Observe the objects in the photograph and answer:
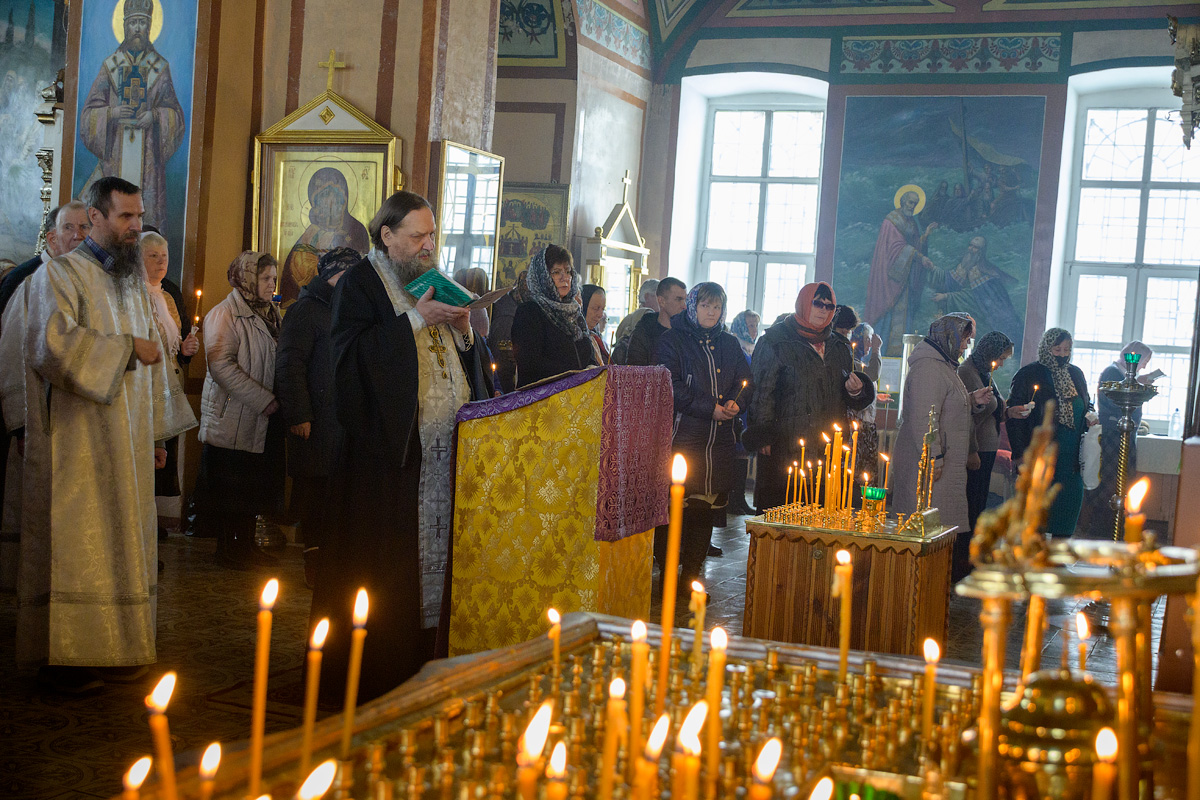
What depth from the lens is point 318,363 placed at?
19.8ft

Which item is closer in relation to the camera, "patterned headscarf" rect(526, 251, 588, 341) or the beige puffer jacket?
"patterned headscarf" rect(526, 251, 588, 341)

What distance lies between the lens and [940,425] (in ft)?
19.7

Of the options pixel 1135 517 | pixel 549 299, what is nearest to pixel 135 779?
pixel 1135 517

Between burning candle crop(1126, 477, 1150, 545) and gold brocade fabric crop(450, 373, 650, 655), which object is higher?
burning candle crop(1126, 477, 1150, 545)

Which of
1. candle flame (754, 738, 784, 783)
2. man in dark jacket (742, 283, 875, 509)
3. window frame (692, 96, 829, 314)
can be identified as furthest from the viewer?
window frame (692, 96, 829, 314)

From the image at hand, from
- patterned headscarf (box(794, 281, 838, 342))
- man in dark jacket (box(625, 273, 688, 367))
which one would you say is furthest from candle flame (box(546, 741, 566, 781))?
man in dark jacket (box(625, 273, 688, 367))

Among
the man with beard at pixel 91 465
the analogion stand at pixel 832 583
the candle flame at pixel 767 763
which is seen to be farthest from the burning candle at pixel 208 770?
the analogion stand at pixel 832 583

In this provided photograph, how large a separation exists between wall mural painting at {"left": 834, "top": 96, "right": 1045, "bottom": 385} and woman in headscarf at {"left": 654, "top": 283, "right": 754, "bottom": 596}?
6.93 metres

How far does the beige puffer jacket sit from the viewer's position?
245 inches

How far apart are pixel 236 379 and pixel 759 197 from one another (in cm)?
948

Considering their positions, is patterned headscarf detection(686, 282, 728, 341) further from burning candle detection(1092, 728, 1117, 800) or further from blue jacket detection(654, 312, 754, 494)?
burning candle detection(1092, 728, 1117, 800)

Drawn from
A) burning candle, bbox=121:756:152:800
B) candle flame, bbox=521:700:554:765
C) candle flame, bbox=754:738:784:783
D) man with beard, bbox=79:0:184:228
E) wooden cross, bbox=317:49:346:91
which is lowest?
burning candle, bbox=121:756:152:800

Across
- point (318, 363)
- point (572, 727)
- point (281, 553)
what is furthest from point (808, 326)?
point (572, 727)

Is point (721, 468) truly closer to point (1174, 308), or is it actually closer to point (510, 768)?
point (510, 768)
